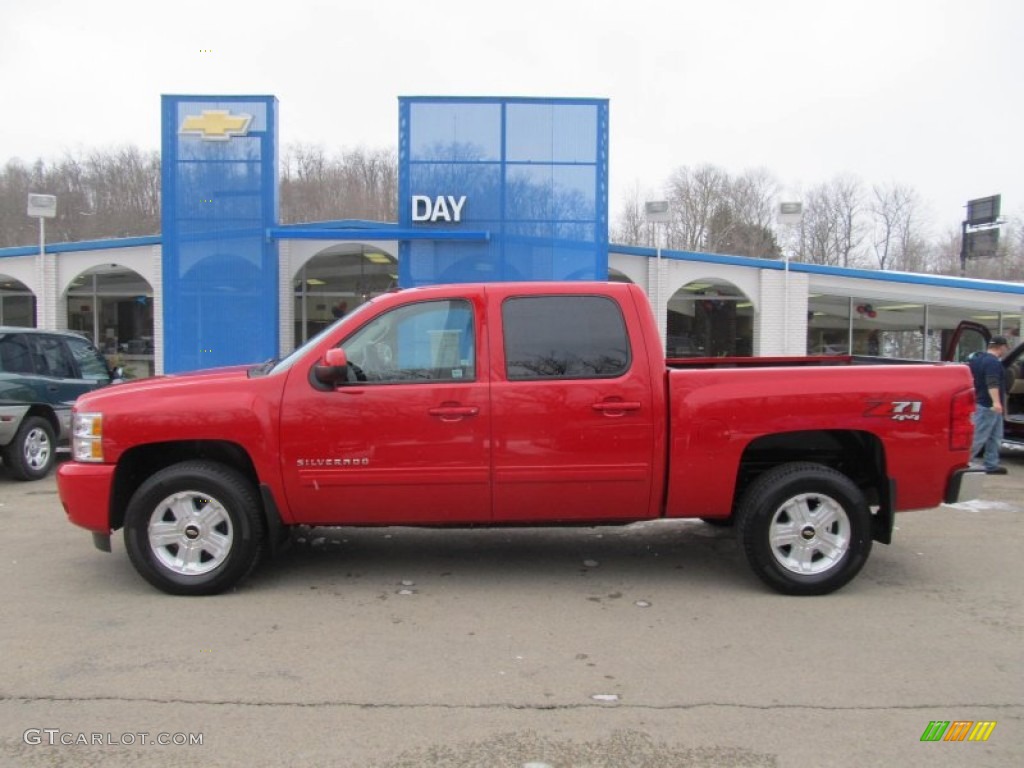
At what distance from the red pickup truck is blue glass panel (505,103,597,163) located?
12.0 metres

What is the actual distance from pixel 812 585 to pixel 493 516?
2079mm

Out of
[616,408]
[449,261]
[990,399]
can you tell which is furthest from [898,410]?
[449,261]

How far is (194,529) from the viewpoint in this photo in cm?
497

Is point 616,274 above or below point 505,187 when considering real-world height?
below

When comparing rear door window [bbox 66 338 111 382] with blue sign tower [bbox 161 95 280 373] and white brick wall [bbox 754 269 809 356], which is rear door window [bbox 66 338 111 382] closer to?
blue sign tower [bbox 161 95 280 373]

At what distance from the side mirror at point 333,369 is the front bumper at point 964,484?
3.90 metres

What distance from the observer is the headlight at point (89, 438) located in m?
4.90

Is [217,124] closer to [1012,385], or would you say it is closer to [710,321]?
[710,321]

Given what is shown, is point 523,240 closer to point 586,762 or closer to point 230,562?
point 230,562

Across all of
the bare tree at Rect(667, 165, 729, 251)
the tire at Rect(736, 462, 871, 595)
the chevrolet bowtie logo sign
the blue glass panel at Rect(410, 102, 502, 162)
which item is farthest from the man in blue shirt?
the bare tree at Rect(667, 165, 729, 251)

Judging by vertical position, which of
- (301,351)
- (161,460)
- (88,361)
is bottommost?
(161,460)

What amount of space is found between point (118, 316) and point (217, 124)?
6326 mm

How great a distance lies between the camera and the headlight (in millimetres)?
4898

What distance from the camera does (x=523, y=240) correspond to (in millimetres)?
16438
